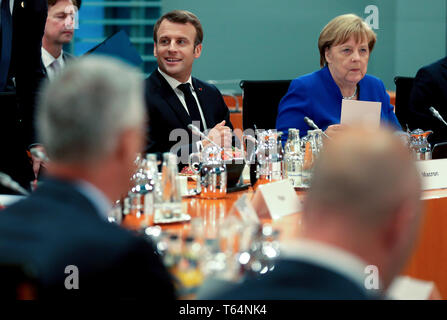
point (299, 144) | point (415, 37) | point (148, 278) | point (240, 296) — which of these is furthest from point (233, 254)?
point (415, 37)

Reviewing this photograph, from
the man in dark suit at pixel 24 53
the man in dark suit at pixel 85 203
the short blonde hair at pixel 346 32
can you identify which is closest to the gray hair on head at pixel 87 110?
the man in dark suit at pixel 85 203

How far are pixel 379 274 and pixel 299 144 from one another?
5.05ft

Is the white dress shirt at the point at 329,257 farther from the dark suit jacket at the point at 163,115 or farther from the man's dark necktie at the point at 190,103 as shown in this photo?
the man's dark necktie at the point at 190,103

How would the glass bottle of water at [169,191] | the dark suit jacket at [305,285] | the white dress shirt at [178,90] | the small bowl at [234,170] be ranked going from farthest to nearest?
the white dress shirt at [178,90], the small bowl at [234,170], the glass bottle of water at [169,191], the dark suit jacket at [305,285]

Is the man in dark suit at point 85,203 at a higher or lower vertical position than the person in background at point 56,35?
lower

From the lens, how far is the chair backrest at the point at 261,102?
11.7 ft

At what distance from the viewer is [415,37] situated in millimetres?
6742

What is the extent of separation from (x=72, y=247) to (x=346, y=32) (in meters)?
2.40

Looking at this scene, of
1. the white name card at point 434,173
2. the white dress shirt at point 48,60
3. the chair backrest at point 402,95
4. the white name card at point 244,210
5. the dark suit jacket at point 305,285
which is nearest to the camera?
the dark suit jacket at point 305,285

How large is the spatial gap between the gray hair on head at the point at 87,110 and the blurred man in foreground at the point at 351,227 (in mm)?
321

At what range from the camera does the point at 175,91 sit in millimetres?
3016

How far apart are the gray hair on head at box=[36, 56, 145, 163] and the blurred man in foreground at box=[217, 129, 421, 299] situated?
0.32 meters

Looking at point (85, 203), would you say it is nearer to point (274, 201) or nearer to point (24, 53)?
point (274, 201)

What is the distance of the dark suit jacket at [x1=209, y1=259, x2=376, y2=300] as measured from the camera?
755mm
